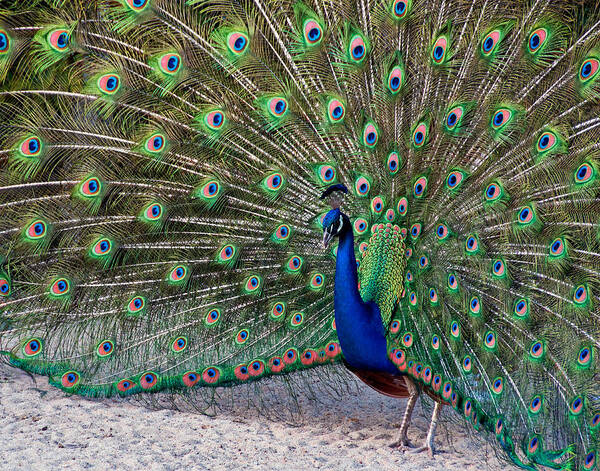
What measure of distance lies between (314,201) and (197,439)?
5.00 ft

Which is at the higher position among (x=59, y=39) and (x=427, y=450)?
(x=59, y=39)

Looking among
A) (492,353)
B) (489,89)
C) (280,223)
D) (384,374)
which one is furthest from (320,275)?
(489,89)

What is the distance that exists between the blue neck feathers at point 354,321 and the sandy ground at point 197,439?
0.56 meters

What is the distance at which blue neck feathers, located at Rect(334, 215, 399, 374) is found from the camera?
3535mm

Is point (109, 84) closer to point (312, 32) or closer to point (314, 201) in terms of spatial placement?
point (312, 32)

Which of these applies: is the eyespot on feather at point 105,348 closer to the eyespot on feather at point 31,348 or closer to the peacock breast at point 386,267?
the eyespot on feather at point 31,348

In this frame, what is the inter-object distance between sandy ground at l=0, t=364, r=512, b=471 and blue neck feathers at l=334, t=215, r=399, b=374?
561 millimetres

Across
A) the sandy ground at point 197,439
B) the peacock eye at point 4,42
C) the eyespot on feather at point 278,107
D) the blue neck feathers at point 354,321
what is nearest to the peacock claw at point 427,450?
the sandy ground at point 197,439

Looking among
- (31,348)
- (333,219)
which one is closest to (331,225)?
(333,219)

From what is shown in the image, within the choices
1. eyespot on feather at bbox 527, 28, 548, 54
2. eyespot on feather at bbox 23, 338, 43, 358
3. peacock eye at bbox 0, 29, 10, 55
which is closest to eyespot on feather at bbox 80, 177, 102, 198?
peacock eye at bbox 0, 29, 10, 55

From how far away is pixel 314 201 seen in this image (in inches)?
152

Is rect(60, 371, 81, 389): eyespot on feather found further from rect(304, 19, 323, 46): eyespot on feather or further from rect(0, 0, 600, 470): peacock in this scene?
rect(304, 19, 323, 46): eyespot on feather

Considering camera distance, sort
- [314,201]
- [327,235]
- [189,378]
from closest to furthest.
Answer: [327,235] → [314,201] → [189,378]

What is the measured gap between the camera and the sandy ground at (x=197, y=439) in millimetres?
3559
